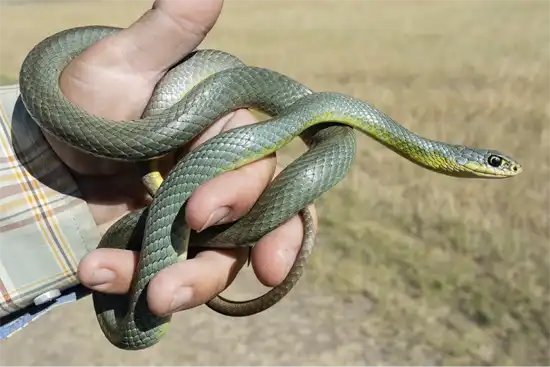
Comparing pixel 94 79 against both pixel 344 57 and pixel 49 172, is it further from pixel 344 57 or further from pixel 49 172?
pixel 344 57

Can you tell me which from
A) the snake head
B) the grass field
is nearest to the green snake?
the snake head

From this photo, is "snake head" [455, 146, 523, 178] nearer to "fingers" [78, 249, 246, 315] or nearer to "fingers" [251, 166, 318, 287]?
"fingers" [251, 166, 318, 287]

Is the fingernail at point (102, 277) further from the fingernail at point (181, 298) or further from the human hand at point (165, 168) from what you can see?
the fingernail at point (181, 298)

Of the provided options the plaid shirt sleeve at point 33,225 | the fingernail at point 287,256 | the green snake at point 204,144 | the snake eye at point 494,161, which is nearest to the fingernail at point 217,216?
the green snake at point 204,144

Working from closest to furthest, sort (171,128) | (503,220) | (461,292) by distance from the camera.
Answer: (171,128) < (461,292) < (503,220)

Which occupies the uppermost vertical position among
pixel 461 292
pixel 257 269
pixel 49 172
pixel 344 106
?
pixel 344 106

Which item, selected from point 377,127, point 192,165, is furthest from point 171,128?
point 377,127

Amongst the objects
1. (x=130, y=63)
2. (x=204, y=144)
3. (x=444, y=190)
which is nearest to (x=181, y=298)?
(x=204, y=144)
